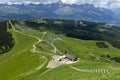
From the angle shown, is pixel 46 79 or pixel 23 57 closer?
pixel 46 79

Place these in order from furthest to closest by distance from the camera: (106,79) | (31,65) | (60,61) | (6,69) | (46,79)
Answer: (6,69) < (31,65) < (60,61) < (46,79) < (106,79)

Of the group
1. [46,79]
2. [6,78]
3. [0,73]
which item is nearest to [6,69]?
[0,73]

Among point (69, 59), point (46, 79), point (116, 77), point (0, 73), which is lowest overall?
point (0, 73)

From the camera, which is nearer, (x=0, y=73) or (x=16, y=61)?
(x=0, y=73)

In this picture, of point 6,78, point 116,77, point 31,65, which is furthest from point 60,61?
point 116,77

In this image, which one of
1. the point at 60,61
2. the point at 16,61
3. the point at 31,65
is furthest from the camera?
the point at 16,61

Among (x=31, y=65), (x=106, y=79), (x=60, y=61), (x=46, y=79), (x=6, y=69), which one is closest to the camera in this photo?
(x=106, y=79)

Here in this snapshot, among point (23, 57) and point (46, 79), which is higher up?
point (46, 79)

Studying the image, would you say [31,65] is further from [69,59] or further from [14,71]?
[69,59]

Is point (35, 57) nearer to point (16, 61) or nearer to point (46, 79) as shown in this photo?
point (16, 61)
